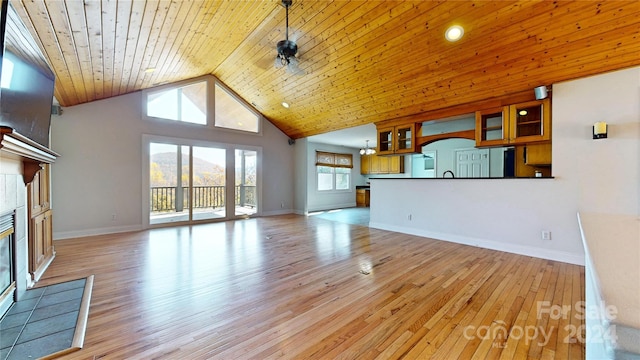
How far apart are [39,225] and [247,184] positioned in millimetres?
4473

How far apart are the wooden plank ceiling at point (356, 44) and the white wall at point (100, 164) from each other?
1.23 feet

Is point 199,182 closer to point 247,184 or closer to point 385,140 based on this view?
point 247,184

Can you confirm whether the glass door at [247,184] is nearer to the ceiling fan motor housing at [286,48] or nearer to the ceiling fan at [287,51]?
the ceiling fan at [287,51]

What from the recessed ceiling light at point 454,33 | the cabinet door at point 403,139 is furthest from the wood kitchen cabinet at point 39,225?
the cabinet door at point 403,139

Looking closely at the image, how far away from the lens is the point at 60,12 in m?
2.32

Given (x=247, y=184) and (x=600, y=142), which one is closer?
(x=600, y=142)

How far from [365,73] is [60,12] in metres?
3.72

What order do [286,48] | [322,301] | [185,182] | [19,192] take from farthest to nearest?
[185,182]
[286,48]
[19,192]
[322,301]

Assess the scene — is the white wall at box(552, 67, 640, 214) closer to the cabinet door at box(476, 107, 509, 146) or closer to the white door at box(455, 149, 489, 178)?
the cabinet door at box(476, 107, 509, 146)

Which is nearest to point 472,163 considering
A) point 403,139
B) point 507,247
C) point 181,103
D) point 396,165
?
point 396,165

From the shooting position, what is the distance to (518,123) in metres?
3.94

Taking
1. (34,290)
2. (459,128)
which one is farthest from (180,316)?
(459,128)

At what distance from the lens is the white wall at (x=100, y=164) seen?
4.74 m

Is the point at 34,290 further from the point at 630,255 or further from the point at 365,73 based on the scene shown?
the point at 365,73
